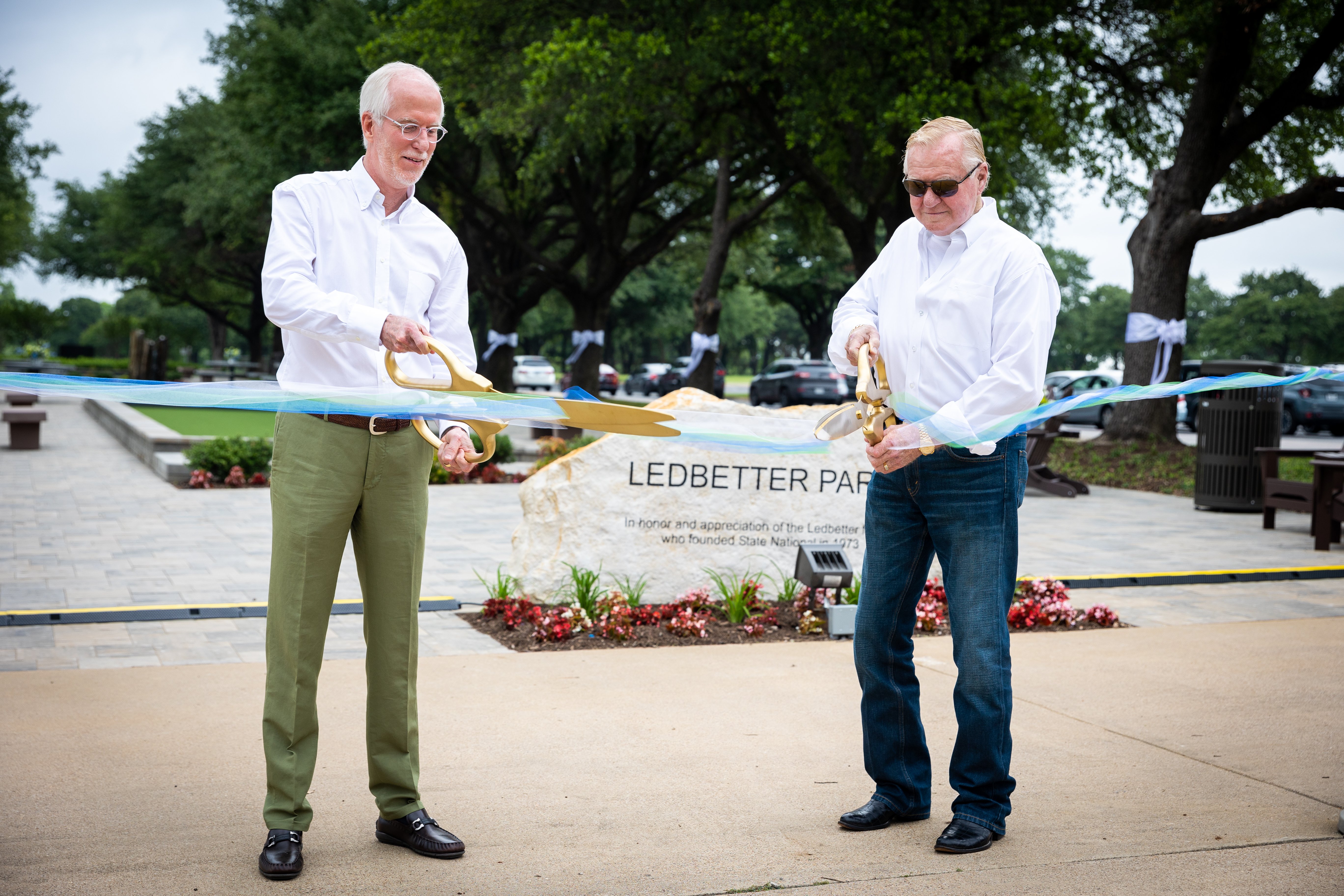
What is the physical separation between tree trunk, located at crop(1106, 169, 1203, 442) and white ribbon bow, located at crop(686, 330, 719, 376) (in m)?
9.36

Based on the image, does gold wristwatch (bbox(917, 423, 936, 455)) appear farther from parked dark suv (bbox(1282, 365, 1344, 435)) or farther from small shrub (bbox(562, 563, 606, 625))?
parked dark suv (bbox(1282, 365, 1344, 435))

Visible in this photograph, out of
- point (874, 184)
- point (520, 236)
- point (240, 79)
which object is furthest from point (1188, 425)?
point (240, 79)

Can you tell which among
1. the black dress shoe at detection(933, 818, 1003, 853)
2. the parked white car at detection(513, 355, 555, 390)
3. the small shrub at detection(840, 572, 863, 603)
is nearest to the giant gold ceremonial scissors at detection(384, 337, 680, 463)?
the black dress shoe at detection(933, 818, 1003, 853)

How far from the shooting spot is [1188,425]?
30.7 meters

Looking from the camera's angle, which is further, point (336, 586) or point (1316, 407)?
point (1316, 407)

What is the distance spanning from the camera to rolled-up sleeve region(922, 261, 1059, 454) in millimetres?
3215

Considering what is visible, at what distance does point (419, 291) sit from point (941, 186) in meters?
1.48

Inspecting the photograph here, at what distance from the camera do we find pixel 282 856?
10.4 ft

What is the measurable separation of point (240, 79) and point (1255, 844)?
2745 centimetres

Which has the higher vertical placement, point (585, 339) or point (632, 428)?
point (585, 339)

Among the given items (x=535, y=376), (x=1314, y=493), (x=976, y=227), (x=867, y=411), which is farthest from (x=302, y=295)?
(x=535, y=376)

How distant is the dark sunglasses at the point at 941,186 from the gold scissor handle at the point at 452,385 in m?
1.30

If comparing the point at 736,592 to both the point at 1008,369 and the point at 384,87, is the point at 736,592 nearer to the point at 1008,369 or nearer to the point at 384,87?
the point at 1008,369

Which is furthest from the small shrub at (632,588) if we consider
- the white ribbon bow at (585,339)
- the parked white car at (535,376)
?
the parked white car at (535,376)
